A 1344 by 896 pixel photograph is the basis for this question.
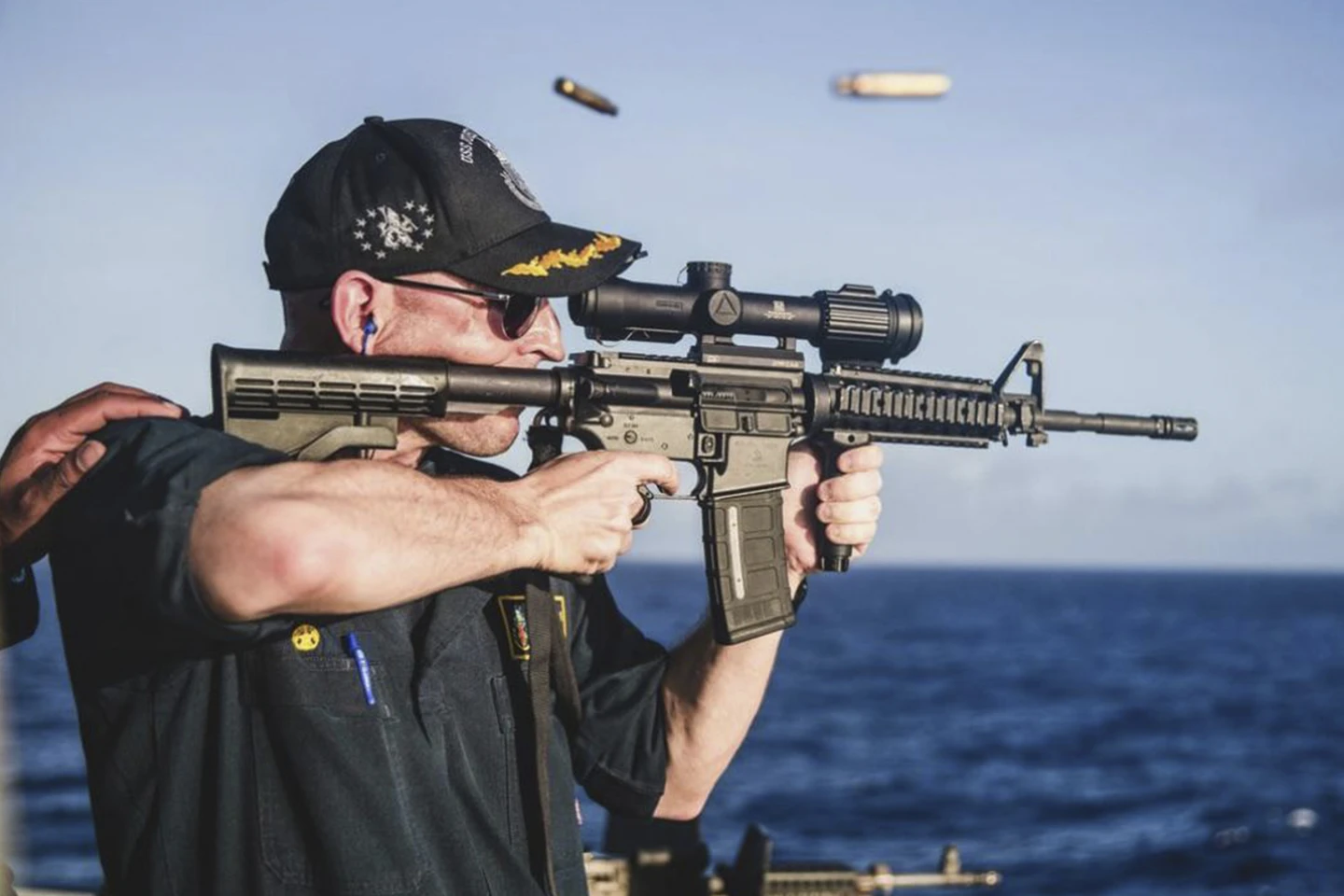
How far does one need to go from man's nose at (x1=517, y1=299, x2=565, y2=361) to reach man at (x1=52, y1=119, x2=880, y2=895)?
0.01 metres

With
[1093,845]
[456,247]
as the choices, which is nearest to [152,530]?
[456,247]

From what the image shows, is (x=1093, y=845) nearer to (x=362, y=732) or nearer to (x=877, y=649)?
(x=362, y=732)

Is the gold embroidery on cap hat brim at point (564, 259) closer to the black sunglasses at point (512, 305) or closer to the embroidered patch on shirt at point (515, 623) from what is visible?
the black sunglasses at point (512, 305)

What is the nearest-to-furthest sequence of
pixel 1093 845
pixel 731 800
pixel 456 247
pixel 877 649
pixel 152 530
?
pixel 152 530, pixel 456 247, pixel 1093 845, pixel 731 800, pixel 877 649

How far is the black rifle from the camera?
4.81m

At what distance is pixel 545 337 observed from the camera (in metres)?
5.25

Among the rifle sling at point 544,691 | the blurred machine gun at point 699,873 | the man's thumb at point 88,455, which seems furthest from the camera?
the blurred machine gun at point 699,873

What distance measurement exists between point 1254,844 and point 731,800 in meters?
14.7

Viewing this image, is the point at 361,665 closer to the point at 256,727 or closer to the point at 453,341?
the point at 256,727

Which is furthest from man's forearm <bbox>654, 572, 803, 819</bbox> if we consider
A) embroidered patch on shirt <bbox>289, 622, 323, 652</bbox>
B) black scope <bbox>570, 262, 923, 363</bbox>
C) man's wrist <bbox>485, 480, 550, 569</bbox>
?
embroidered patch on shirt <bbox>289, 622, 323, 652</bbox>

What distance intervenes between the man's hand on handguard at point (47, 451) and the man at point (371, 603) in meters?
0.14

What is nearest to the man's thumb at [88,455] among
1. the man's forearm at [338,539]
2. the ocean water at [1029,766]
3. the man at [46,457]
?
the man at [46,457]

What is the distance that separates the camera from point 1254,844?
39.3 meters

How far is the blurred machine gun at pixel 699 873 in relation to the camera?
392 inches
